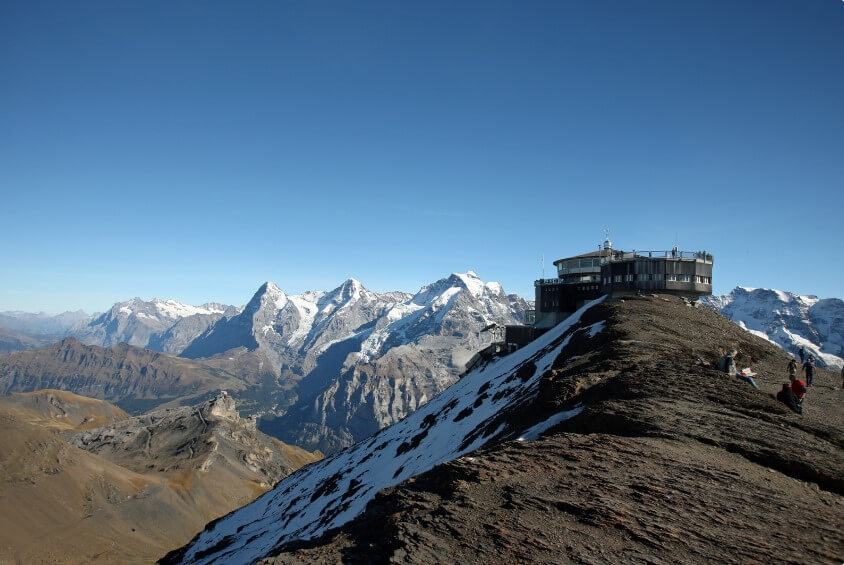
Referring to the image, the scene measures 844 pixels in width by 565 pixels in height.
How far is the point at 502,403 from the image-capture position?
134 ft

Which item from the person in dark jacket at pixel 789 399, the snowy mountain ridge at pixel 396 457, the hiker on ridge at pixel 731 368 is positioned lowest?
the snowy mountain ridge at pixel 396 457

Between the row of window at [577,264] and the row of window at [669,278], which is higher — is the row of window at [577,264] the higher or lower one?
the higher one

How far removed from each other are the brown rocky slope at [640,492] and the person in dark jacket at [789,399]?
23.1 inches

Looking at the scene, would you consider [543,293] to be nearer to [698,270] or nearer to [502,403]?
Answer: [698,270]

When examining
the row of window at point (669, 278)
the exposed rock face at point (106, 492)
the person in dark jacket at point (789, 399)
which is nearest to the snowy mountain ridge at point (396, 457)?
the person in dark jacket at point (789, 399)

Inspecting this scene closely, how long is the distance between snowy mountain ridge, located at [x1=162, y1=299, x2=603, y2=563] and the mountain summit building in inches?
569

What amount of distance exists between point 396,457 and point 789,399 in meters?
37.7

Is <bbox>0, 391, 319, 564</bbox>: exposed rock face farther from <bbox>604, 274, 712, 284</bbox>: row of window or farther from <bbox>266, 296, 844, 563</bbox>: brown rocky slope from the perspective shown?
<bbox>266, 296, 844, 563</bbox>: brown rocky slope

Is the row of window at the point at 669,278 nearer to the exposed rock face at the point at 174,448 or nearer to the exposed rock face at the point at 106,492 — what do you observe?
the exposed rock face at the point at 106,492

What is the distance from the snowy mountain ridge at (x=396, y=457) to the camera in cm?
3619

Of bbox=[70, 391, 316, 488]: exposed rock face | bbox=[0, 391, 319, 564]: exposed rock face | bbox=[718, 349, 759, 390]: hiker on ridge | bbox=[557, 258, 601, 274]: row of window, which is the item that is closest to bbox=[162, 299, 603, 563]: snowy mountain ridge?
bbox=[718, 349, 759, 390]: hiker on ridge

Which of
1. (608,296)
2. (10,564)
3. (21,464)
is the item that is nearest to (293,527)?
(608,296)

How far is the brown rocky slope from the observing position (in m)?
12.3

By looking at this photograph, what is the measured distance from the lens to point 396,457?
5047 centimetres
